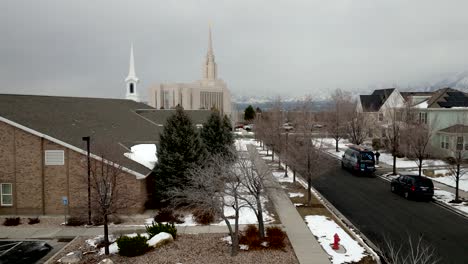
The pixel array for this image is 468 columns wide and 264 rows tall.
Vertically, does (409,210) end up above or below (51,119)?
below

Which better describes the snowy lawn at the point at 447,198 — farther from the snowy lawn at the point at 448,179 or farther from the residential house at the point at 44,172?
the residential house at the point at 44,172

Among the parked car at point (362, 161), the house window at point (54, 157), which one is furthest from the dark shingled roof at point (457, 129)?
the house window at point (54, 157)

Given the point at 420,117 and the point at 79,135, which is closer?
the point at 79,135

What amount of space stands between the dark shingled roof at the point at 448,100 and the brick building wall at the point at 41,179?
4429cm

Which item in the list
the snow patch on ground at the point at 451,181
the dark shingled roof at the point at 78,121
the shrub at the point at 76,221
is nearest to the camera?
the shrub at the point at 76,221

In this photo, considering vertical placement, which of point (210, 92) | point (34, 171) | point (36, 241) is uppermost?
point (210, 92)

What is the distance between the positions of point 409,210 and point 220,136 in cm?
1578


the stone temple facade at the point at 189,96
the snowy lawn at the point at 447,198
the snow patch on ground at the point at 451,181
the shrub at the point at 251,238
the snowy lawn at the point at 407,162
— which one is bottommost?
the shrub at the point at 251,238

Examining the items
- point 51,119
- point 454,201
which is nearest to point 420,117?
point 454,201

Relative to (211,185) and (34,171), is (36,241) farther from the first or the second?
(211,185)

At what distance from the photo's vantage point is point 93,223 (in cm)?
1984

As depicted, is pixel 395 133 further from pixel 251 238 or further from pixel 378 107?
pixel 378 107

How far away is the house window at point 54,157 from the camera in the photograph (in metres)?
21.2

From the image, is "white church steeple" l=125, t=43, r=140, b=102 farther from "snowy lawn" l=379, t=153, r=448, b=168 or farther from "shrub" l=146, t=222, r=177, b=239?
"shrub" l=146, t=222, r=177, b=239
